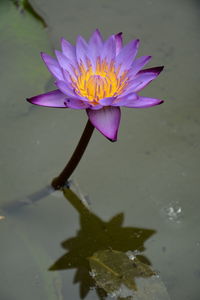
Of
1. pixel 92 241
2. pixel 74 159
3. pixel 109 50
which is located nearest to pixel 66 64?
pixel 109 50

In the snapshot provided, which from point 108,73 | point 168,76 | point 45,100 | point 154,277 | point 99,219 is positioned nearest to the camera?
point 45,100

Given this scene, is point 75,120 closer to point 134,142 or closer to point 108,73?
point 134,142

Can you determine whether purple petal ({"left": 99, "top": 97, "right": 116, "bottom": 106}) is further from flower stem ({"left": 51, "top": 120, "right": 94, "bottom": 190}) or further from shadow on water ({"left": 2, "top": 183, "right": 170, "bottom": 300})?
shadow on water ({"left": 2, "top": 183, "right": 170, "bottom": 300})

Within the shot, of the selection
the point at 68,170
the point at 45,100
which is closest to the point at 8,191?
the point at 68,170

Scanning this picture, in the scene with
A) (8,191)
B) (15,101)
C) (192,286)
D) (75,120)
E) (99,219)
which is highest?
(15,101)

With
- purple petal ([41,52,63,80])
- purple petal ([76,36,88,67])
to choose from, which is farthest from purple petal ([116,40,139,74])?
purple petal ([41,52,63,80])
